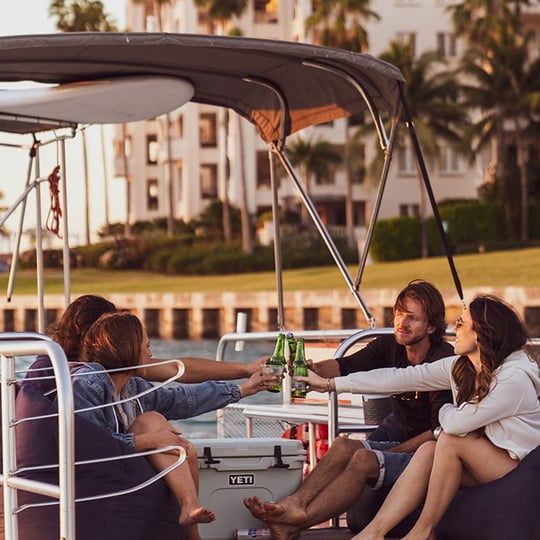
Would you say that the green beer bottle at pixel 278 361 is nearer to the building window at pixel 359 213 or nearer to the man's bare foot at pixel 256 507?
the man's bare foot at pixel 256 507

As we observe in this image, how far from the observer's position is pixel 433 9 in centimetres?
6334

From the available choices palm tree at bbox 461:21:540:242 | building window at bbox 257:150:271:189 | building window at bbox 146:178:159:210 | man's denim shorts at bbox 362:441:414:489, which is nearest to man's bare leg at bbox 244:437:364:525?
man's denim shorts at bbox 362:441:414:489

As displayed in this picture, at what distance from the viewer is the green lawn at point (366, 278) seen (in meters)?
41.2

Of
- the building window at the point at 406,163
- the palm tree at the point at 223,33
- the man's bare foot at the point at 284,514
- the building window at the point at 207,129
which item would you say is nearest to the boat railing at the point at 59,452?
the man's bare foot at the point at 284,514

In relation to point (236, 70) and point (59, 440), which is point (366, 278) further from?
point (59, 440)

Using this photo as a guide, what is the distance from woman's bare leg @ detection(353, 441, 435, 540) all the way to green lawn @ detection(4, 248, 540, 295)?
1305 inches

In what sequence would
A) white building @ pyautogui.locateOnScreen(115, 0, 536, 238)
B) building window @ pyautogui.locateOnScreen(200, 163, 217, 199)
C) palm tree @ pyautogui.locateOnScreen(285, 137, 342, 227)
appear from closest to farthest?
1. palm tree @ pyautogui.locateOnScreen(285, 137, 342, 227)
2. white building @ pyautogui.locateOnScreen(115, 0, 536, 238)
3. building window @ pyautogui.locateOnScreen(200, 163, 217, 199)

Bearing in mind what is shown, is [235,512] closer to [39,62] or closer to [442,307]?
[442,307]

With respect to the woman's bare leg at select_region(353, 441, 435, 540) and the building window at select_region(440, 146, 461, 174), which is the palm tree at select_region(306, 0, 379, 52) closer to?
the building window at select_region(440, 146, 461, 174)

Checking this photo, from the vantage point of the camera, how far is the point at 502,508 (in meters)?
5.12

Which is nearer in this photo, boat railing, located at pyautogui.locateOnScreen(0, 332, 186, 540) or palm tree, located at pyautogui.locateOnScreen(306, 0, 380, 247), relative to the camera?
boat railing, located at pyautogui.locateOnScreen(0, 332, 186, 540)

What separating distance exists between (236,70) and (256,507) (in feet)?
8.56

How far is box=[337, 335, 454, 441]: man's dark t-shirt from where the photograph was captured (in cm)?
591

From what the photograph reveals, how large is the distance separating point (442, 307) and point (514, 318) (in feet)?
2.45
